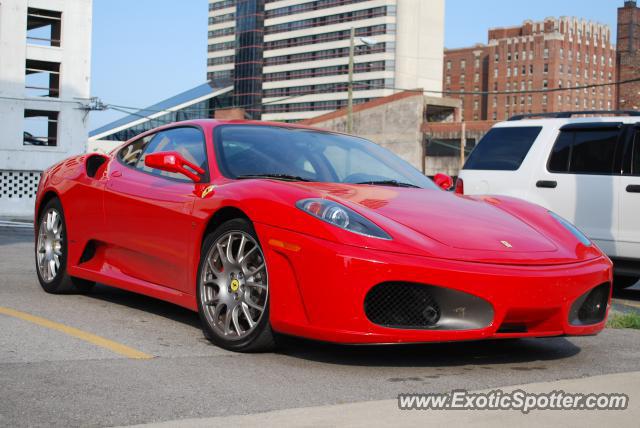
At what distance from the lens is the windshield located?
5449 mm

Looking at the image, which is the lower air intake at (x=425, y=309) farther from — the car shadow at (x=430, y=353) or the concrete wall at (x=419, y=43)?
the concrete wall at (x=419, y=43)

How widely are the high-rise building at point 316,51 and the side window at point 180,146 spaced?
11539cm

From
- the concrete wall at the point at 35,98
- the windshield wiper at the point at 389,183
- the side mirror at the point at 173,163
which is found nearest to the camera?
the side mirror at the point at 173,163

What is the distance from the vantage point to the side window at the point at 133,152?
641 centimetres

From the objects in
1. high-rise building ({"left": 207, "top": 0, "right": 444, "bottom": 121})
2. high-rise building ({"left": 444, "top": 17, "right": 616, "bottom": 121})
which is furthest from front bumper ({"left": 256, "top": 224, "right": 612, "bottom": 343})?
high-rise building ({"left": 444, "top": 17, "right": 616, "bottom": 121})

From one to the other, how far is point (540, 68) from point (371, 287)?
17336 cm

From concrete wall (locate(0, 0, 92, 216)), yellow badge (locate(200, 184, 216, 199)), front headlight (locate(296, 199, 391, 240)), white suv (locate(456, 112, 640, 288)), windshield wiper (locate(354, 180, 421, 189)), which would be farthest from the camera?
concrete wall (locate(0, 0, 92, 216))

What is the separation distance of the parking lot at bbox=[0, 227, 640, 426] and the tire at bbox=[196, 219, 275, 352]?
10 centimetres

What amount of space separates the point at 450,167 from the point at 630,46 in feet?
270

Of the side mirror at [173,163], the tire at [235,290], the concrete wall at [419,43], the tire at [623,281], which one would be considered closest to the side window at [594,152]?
the tire at [623,281]

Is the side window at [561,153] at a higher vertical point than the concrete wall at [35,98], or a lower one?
lower

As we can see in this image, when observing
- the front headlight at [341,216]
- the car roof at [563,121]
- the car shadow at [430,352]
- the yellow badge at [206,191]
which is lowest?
the car shadow at [430,352]

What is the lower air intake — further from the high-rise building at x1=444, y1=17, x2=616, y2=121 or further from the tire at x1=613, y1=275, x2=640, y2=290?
the high-rise building at x1=444, y1=17, x2=616, y2=121

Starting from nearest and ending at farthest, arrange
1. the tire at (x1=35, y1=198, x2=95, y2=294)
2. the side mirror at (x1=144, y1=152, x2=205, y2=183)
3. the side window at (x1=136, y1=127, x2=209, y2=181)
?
1. the side mirror at (x1=144, y1=152, x2=205, y2=183)
2. the side window at (x1=136, y1=127, x2=209, y2=181)
3. the tire at (x1=35, y1=198, x2=95, y2=294)
